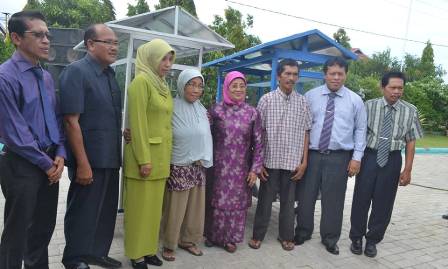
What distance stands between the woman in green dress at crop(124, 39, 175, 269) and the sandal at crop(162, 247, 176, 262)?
233 millimetres

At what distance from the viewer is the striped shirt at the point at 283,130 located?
11.2 feet

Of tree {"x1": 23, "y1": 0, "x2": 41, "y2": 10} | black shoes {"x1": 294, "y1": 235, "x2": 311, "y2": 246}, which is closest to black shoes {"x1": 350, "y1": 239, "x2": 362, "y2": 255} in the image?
black shoes {"x1": 294, "y1": 235, "x2": 311, "y2": 246}

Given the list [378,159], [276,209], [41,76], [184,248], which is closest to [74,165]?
[41,76]

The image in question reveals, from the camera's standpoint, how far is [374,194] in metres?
3.56

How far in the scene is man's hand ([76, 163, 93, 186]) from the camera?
2.48 meters

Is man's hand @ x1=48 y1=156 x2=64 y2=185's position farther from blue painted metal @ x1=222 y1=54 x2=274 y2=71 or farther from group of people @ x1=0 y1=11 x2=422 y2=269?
blue painted metal @ x1=222 y1=54 x2=274 y2=71

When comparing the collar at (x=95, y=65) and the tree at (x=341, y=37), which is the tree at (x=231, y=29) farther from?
the tree at (x=341, y=37)

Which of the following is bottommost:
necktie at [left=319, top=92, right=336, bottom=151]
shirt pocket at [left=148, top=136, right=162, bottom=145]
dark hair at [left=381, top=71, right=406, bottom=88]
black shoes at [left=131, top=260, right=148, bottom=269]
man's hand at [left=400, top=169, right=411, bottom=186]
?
black shoes at [left=131, top=260, right=148, bottom=269]

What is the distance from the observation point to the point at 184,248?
339 centimetres

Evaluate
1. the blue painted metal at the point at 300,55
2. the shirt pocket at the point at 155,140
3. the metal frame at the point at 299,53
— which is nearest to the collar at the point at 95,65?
the shirt pocket at the point at 155,140

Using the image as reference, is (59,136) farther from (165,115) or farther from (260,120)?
(260,120)

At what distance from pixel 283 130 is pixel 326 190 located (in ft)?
2.48

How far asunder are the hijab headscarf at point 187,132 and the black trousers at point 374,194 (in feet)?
5.11

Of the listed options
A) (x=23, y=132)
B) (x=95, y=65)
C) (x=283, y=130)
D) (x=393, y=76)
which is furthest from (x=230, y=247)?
(x=393, y=76)
